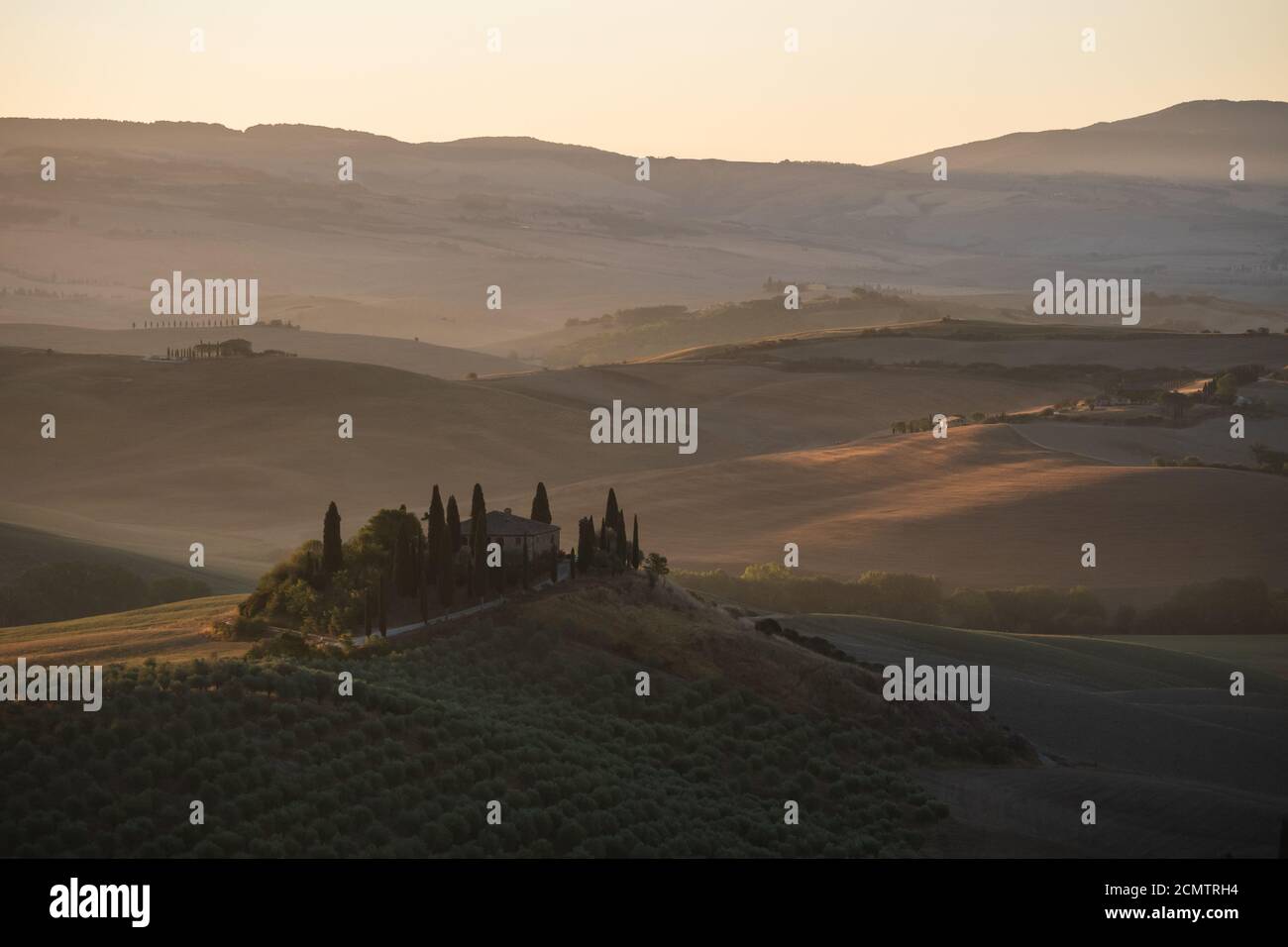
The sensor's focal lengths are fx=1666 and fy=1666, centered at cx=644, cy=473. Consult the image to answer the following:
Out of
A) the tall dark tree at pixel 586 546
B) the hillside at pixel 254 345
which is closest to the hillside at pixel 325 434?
the tall dark tree at pixel 586 546

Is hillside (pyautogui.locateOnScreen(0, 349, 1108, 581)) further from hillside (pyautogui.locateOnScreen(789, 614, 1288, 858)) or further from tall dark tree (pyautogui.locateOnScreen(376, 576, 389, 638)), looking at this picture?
tall dark tree (pyautogui.locateOnScreen(376, 576, 389, 638))

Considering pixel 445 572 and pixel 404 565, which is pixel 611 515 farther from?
pixel 404 565

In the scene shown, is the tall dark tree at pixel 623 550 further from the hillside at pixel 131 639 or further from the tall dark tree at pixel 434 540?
the hillside at pixel 131 639

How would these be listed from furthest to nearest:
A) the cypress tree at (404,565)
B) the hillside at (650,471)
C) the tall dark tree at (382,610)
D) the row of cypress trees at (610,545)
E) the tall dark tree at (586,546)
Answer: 1. the hillside at (650,471)
2. the row of cypress trees at (610,545)
3. the tall dark tree at (586,546)
4. the cypress tree at (404,565)
5. the tall dark tree at (382,610)

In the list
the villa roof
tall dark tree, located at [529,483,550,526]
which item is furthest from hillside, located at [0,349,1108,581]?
the villa roof

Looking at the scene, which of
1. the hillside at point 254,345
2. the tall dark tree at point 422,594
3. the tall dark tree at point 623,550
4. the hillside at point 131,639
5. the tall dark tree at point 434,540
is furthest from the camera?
the hillside at point 254,345

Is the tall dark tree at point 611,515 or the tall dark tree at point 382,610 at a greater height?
the tall dark tree at point 611,515
